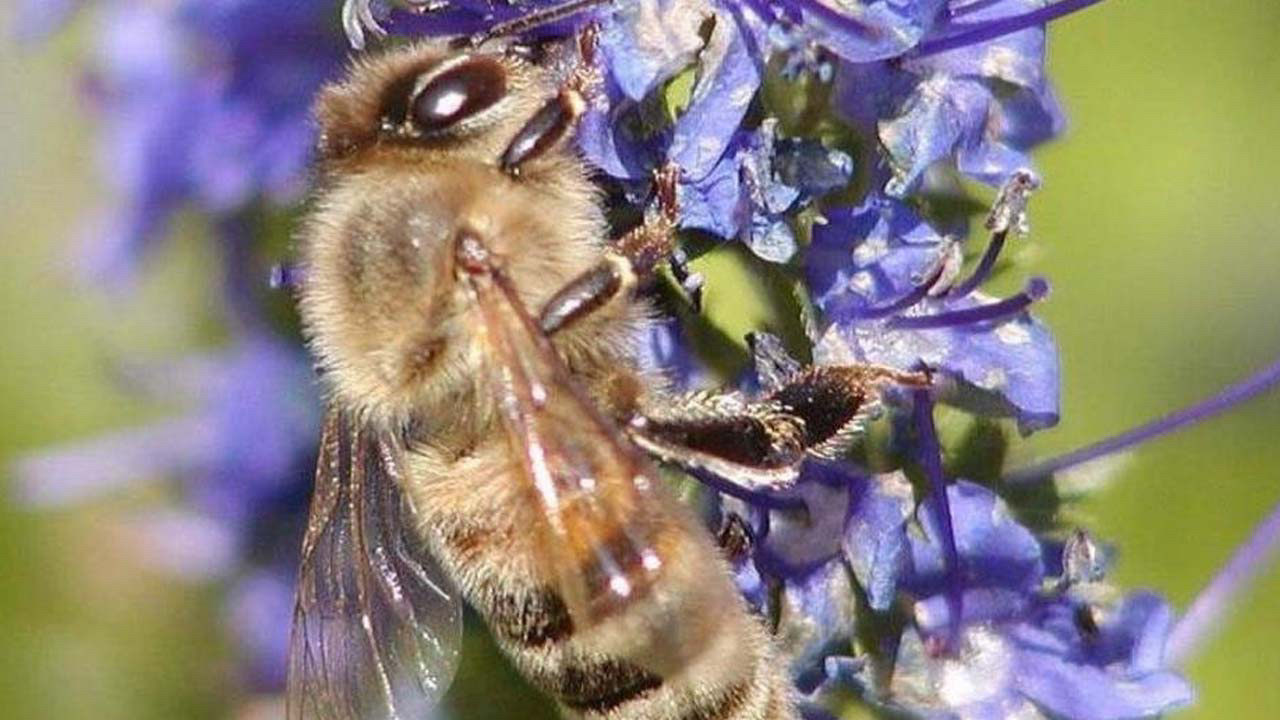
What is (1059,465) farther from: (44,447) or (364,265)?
(44,447)

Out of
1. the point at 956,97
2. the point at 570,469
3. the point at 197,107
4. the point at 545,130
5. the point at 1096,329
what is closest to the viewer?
the point at 570,469

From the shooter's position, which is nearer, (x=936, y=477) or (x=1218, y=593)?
(x=936, y=477)

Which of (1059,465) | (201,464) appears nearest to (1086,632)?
(1059,465)

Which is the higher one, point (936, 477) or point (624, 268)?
point (624, 268)

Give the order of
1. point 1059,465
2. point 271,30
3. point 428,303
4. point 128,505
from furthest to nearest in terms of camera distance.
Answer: point 128,505 → point 271,30 → point 1059,465 → point 428,303

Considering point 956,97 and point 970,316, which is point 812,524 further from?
point 956,97

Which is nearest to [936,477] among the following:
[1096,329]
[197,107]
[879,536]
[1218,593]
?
[879,536]
